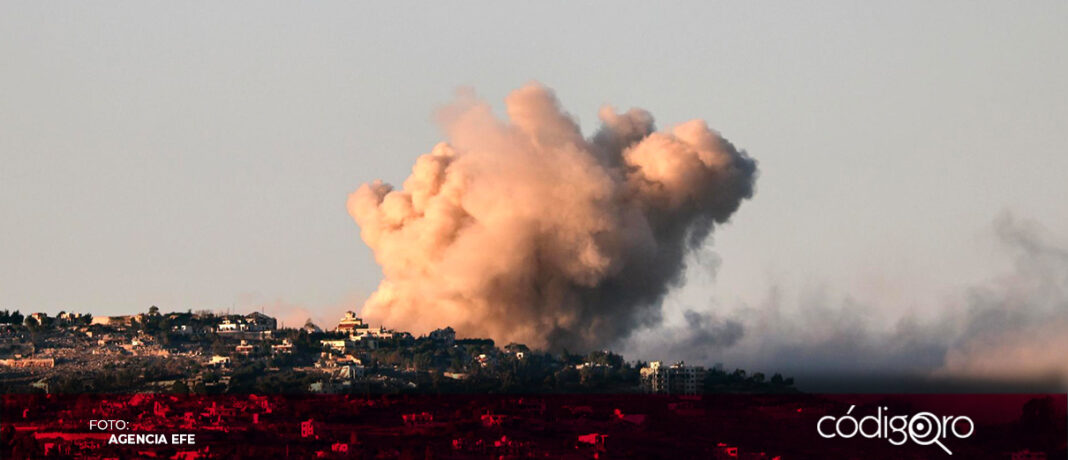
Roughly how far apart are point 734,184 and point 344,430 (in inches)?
1525

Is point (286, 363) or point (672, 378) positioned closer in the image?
point (672, 378)

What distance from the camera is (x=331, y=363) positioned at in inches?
5032

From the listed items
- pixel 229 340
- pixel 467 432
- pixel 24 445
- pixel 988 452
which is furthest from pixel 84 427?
pixel 229 340

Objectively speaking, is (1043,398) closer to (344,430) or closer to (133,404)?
(344,430)

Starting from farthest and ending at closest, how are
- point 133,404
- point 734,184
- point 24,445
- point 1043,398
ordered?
point 734,184
point 133,404
point 1043,398
point 24,445

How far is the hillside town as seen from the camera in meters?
119

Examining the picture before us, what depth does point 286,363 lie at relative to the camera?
128 m

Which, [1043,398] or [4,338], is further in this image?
[4,338]

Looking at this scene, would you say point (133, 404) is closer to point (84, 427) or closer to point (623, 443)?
point (84, 427)

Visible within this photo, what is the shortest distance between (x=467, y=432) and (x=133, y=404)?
571 inches

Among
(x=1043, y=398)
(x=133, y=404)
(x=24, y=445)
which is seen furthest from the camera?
(x=133, y=404)

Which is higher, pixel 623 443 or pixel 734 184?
pixel 734 184

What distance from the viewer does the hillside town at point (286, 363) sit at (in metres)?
119

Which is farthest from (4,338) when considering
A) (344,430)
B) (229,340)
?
(344,430)
